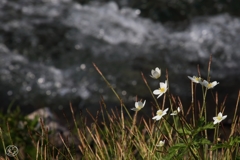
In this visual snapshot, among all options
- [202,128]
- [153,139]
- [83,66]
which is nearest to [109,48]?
[83,66]

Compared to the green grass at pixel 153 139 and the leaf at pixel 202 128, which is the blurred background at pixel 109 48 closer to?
the green grass at pixel 153 139

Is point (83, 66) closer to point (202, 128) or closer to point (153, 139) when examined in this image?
point (153, 139)

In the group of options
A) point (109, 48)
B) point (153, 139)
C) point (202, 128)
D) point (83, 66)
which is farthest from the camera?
point (109, 48)

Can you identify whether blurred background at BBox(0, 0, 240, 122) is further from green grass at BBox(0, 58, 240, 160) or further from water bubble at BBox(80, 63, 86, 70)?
green grass at BBox(0, 58, 240, 160)

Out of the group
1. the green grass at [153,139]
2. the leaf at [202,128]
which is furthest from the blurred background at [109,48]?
the leaf at [202,128]

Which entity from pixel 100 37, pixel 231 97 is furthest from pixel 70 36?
pixel 231 97

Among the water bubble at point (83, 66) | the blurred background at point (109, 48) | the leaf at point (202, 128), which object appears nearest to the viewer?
the leaf at point (202, 128)

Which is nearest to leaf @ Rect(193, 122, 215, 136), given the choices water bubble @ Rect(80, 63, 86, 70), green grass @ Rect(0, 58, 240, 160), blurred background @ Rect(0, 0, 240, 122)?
green grass @ Rect(0, 58, 240, 160)

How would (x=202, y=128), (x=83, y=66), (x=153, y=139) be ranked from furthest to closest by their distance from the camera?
(x=83, y=66), (x=153, y=139), (x=202, y=128)
